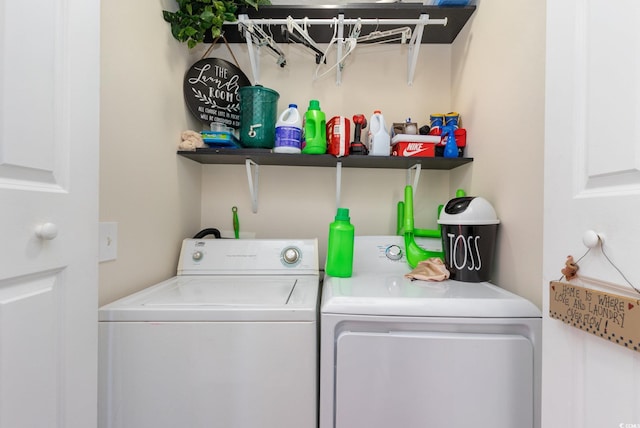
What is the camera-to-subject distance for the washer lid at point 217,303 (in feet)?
2.79

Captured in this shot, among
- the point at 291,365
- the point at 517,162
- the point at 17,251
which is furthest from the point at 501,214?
the point at 17,251

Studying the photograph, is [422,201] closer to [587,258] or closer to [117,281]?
[587,258]

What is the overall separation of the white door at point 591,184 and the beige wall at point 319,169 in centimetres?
31

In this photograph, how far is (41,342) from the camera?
2.05ft

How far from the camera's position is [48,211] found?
63cm

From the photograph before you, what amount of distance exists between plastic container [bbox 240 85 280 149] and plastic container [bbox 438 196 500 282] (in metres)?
1.02

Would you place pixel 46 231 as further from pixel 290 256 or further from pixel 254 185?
pixel 254 185

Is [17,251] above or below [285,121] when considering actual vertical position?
below

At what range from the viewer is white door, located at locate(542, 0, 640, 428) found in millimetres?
497

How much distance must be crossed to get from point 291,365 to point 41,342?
0.63 meters

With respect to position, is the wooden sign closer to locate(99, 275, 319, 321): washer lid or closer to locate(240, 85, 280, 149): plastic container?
locate(99, 275, 319, 321): washer lid

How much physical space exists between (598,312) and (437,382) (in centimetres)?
49

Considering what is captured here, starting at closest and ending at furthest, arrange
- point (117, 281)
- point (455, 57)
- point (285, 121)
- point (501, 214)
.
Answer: point (117, 281) → point (501, 214) → point (285, 121) → point (455, 57)

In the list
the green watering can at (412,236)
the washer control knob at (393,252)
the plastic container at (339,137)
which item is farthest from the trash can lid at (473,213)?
the plastic container at (339,137)
